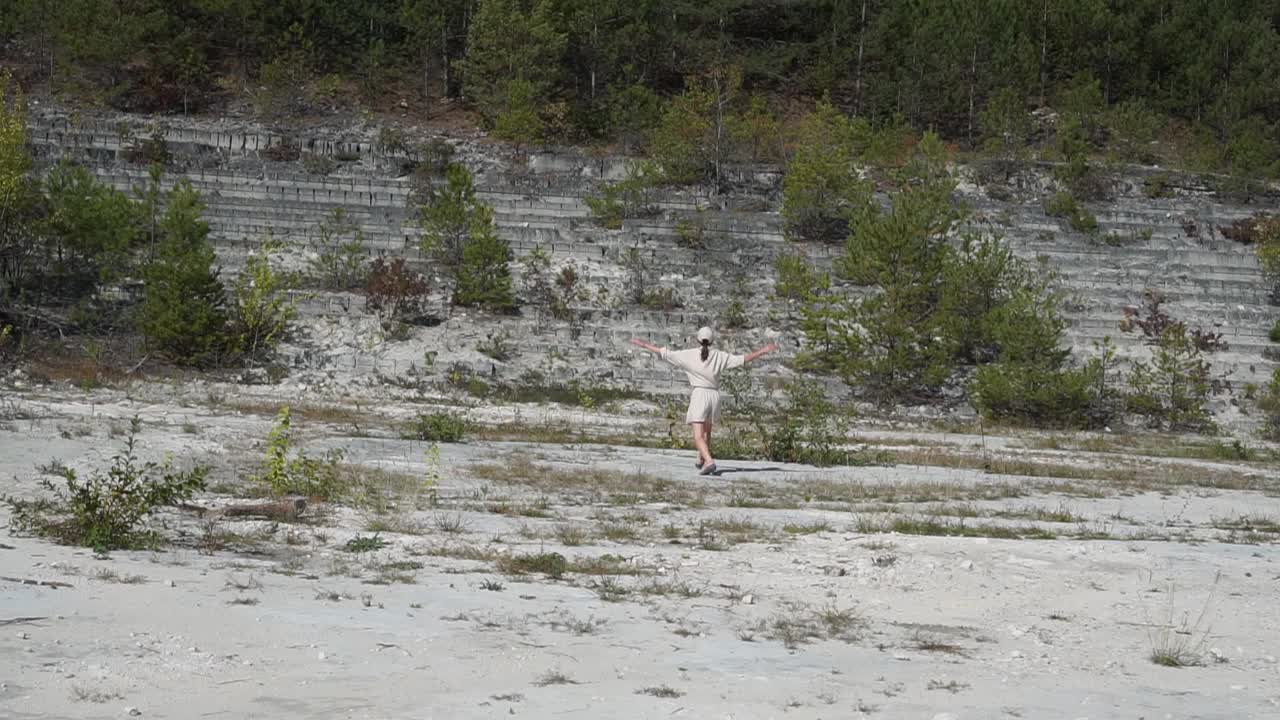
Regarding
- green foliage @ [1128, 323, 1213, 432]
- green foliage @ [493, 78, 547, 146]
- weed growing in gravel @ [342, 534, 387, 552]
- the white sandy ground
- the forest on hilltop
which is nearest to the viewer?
the white sandy ground

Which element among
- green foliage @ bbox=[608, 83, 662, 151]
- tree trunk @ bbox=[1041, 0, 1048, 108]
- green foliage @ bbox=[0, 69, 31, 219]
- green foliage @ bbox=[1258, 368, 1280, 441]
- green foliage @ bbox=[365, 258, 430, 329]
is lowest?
green foliage @ bbox=[1258, 368, 1280, 441]

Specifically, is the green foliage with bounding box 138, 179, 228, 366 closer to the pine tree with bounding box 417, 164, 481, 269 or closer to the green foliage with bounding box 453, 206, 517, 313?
the green foliage with bounding box 453, 206, 517, 313

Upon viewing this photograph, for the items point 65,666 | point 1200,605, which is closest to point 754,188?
point 1200,605

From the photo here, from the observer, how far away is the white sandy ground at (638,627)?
538 cm

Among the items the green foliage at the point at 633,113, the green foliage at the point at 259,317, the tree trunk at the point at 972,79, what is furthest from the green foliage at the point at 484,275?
the tree trunk at the point at 972,79

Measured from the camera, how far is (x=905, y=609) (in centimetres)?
752

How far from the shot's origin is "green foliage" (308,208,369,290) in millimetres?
32094

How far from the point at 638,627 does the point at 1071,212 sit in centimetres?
3606

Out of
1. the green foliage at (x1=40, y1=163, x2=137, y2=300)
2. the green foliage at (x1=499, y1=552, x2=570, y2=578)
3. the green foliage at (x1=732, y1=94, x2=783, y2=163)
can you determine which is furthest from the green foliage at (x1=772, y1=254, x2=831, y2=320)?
the green foliage at (x1=499, y1=552, x2=570, y2=578)

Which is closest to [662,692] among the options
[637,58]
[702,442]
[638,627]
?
[638,627]

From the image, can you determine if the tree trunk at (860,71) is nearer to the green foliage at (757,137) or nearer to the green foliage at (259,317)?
the green foliage at (757,137)

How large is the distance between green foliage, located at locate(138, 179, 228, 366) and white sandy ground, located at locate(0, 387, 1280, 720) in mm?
16199

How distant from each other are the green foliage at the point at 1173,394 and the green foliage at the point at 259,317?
1819 centimetres

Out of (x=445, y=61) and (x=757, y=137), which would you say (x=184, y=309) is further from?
(x=445, y=61)
